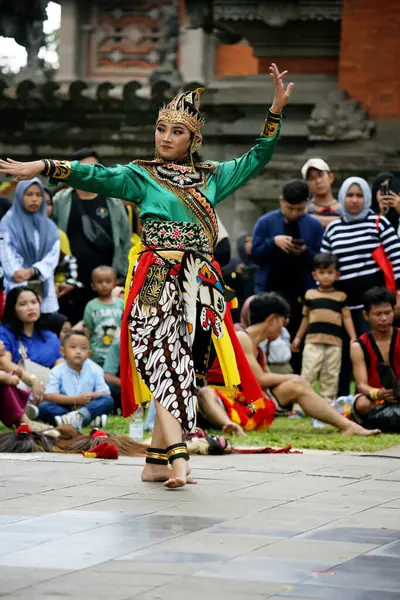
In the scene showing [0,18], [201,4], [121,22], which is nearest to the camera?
[201,4]

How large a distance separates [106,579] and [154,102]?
1487 cm

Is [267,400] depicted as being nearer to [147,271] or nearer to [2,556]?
[147,271]

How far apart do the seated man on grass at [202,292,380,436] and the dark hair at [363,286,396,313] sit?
604 mm

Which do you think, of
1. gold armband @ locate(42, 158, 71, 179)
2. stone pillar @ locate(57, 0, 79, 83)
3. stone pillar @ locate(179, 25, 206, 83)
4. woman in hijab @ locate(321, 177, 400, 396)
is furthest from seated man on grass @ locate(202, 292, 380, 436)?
stone pillar @ locate(57, 0, 79, 83)

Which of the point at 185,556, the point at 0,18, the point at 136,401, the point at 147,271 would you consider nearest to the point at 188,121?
the point at 147,271

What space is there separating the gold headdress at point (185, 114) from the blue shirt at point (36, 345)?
11.6 feet

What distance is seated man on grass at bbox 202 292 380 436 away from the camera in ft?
33.7

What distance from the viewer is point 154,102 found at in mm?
19406

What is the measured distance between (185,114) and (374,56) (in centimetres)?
1070

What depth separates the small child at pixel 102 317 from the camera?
11.9 metres

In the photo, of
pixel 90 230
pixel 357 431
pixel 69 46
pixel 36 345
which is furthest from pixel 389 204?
pixel 69 46

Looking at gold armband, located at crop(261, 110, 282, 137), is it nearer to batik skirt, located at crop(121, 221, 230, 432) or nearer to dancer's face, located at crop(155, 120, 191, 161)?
dancer's face, located at crop(155, 120, 191, 161)

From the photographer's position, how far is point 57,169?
24.1ft

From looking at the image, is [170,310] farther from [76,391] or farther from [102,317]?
[102,317]
